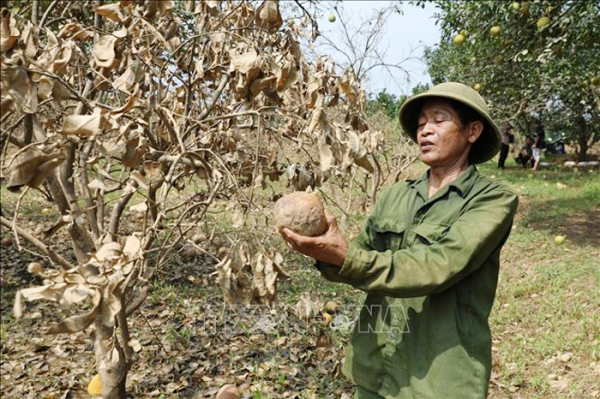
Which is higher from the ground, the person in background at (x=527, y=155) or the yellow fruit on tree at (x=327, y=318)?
the person in background at (x=527, y=155)

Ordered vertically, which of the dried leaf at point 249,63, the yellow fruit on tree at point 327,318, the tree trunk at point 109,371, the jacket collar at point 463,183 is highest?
the dried leaf at point 249,63

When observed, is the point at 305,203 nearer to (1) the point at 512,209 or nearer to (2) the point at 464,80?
(1) the point at 512,209

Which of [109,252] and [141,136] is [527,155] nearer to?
[141,136]

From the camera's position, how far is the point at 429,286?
4.82 ft

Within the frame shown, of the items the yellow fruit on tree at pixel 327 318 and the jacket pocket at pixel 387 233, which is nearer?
the jacket pocket at pixel 387 233

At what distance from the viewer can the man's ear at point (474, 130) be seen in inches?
70.2

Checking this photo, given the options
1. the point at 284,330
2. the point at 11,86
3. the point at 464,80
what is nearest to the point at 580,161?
the point at 464,80

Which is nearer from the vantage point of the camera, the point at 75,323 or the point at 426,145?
the point at 75,323

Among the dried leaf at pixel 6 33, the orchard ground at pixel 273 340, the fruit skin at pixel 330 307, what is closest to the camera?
the dried leaf at pixel 6 33

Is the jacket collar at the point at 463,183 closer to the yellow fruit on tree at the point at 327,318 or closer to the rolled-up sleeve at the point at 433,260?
the rolled-up sleeve at the point at 433,260

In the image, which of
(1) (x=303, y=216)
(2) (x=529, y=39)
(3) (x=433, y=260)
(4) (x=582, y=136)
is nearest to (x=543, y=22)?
(2) (x=529, y=39)

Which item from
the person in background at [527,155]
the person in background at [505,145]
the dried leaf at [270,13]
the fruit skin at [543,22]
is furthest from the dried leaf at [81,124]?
the person in background at [527,155]

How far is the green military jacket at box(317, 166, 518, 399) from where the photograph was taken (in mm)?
1477

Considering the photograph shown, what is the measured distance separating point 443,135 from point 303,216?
22.9 inches
